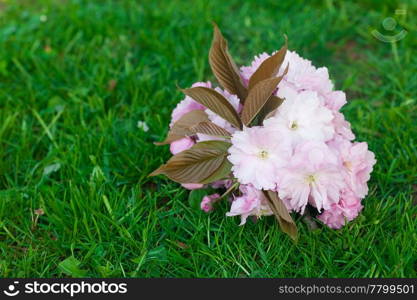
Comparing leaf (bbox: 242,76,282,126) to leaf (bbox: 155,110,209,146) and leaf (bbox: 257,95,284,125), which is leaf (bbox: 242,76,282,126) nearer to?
leaf (bbox: 257,95,284,125)

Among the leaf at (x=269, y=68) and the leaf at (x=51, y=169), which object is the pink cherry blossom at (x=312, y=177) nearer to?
the leaf at (x=269, y=68)

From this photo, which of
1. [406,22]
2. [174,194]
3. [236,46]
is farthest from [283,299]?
[406,22]

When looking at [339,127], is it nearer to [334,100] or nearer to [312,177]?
[334,100]

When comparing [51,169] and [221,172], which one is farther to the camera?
[51,169]

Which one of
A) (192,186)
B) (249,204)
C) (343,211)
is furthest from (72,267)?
(343,211)

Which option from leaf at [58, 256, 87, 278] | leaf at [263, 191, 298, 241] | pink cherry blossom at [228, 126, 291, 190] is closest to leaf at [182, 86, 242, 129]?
pink cherry blossom at [228, 126, 291, 190]
